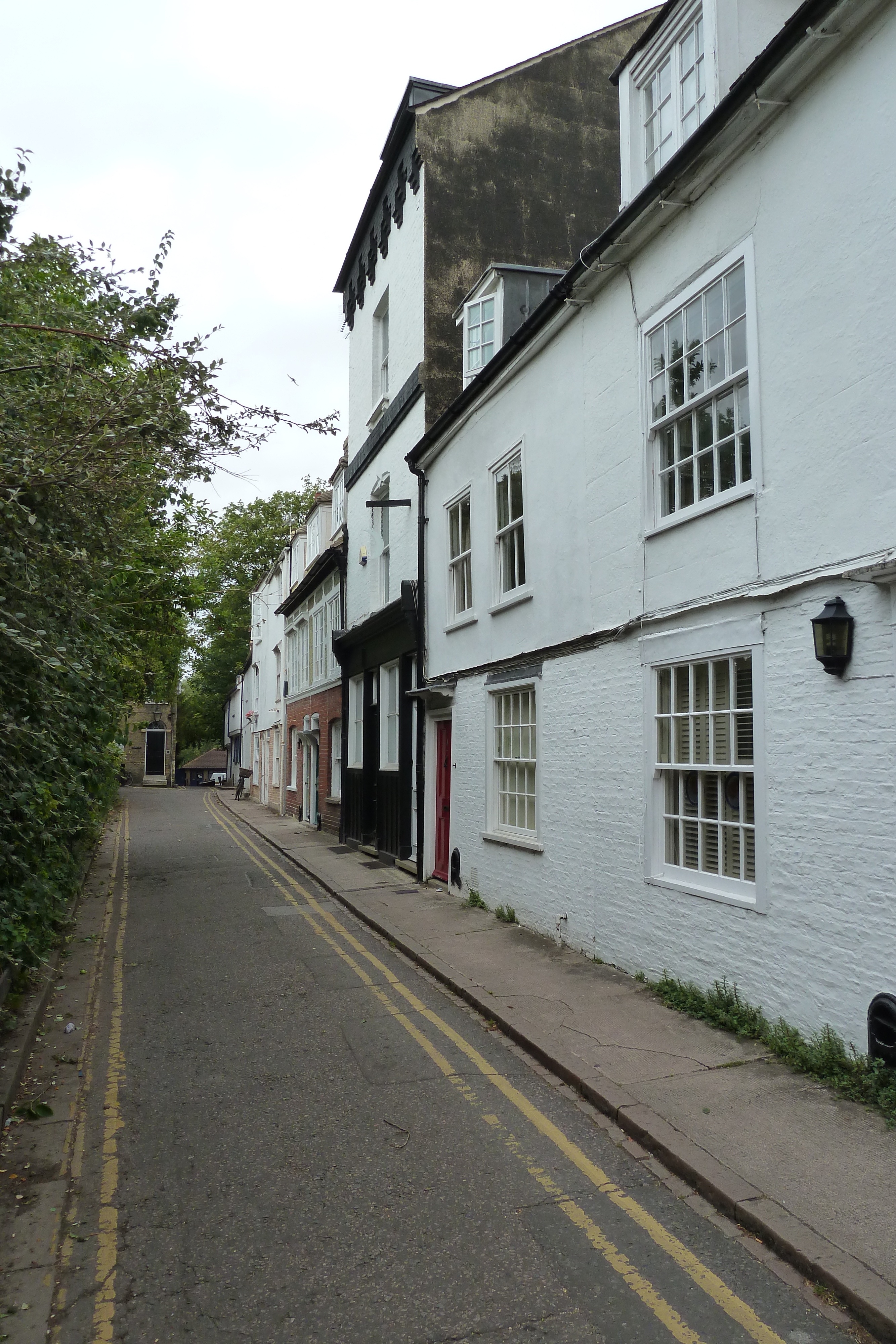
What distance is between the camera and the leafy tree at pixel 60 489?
6.01 meters

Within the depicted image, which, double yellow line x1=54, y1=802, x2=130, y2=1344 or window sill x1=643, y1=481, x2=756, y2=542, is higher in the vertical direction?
window sill x1=643, y1=481, x2=756, y2=542

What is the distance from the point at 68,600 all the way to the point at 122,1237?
4323 mm

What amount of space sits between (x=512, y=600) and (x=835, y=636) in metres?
5.62

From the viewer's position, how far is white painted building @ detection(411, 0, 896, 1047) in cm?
559

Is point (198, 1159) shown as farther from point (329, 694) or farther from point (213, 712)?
point (213, 712)

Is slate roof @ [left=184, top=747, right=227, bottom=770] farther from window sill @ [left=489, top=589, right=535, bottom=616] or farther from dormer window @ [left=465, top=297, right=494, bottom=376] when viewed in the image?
window sill @ [left=489, top=589, right=535, bottom=616]

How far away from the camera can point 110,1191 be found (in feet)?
15.1

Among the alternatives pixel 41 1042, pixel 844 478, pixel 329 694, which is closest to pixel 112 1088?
pixel 41 1042

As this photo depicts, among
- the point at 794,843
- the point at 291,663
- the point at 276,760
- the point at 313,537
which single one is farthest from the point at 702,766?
the point at 276,760

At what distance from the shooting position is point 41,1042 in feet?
22.8

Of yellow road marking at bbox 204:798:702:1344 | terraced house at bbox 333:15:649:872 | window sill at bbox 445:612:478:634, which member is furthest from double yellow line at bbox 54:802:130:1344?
terraced house at bbox 333:15:649:872

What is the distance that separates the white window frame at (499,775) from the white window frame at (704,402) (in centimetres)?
295

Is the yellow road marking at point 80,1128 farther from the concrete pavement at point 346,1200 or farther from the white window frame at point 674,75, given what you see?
the white window frame at point 674,75

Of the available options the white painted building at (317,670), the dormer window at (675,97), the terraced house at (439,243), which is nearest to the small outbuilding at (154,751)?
the white painted building at (317,670)
